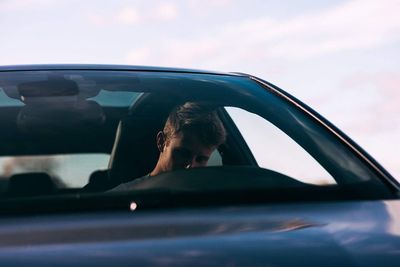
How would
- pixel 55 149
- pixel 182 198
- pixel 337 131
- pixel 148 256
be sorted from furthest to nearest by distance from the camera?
pixel 55 149 < pixel 337 131 < pixel 182 198 < pixel 148 256

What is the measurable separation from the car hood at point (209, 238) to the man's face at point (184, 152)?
0.89 meters

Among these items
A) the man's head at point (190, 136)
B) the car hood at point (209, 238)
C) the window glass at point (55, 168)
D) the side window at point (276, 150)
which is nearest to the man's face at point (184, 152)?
the man's head at point (190, 136)

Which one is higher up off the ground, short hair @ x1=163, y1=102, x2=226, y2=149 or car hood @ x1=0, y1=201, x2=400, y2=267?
short hair @ x1=163, y1=102, x2=226, y2=149

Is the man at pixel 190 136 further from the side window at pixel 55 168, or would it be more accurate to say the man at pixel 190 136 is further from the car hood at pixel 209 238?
the car hood at pixel 209 238

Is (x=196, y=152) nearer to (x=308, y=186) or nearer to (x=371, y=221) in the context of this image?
(x=308, y=186)

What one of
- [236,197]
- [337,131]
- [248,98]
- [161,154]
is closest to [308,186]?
[236,197]

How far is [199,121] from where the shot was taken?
341 centimetres

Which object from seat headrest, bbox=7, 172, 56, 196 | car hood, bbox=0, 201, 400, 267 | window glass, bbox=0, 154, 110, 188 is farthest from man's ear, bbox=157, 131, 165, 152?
car hood, bbox=0, 201, 400, 267

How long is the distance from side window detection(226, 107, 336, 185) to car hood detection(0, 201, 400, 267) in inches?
17.8

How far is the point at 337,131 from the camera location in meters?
3.18

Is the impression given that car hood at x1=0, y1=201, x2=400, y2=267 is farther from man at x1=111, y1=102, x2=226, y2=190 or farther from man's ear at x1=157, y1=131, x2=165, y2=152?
man's ear at x1=157, y1=131, x2=165, y2=152

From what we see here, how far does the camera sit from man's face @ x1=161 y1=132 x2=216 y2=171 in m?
3.41

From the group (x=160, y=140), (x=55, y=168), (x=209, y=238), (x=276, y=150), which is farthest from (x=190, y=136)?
(x=209, y=238)

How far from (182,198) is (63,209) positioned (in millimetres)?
327
